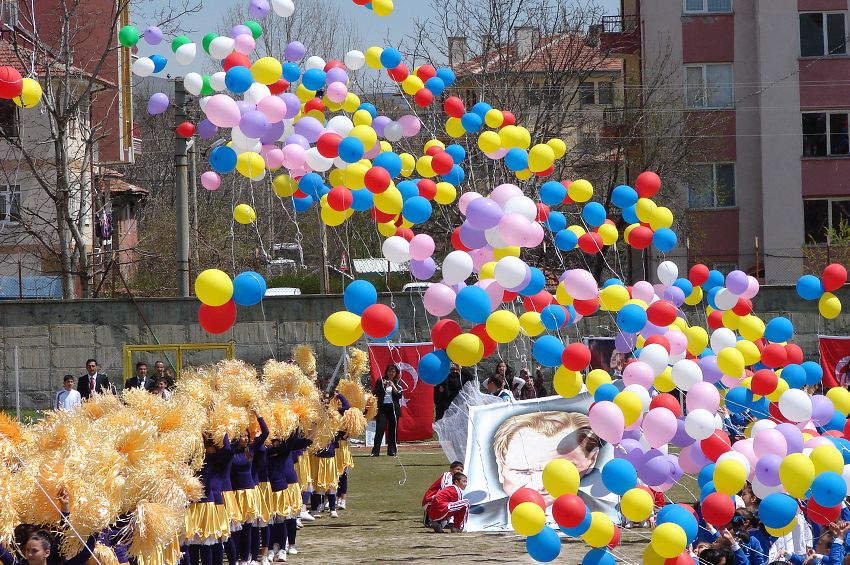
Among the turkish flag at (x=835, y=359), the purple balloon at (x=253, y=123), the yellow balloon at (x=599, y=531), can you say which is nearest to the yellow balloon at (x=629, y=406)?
the yellow balloon at (x=599, y=531)

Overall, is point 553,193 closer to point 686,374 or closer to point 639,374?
point 639,374

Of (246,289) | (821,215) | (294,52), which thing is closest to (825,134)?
(821,215)

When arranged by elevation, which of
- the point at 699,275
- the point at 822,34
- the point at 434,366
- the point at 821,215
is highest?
the point at 822,34

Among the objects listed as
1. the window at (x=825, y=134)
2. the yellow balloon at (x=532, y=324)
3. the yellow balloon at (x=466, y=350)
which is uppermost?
the window at (x=825, y=134)

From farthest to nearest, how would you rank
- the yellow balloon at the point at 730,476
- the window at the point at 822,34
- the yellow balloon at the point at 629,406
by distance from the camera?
the window at the point at 822,34, the yellow balloon at the point at 629,406, the yellow balloon at the point at 730,476

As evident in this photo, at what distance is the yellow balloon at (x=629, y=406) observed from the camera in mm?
7723

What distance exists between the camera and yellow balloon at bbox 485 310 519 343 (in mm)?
8523

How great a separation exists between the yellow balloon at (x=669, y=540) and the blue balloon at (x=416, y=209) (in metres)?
3.67

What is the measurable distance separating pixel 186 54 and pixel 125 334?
9.59 metres

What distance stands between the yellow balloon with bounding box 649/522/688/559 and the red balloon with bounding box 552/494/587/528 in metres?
0.51

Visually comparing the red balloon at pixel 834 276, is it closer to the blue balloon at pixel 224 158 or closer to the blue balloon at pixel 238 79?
the blue balloon at pixel 238 79

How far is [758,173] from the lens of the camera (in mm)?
28797

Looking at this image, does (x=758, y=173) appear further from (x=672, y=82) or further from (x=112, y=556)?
(x=112, y=556)

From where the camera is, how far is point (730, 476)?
23.2 feet
